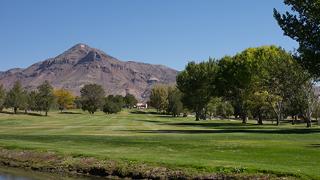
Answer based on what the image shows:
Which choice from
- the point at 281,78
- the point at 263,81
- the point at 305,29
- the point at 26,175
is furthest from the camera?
the point at 263,81

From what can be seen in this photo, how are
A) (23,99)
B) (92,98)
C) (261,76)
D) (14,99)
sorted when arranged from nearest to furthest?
(261,76)
(14,99)
(23,99)
(92,98)

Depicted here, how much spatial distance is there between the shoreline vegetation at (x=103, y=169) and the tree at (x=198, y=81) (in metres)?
94.7

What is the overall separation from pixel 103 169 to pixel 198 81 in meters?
103

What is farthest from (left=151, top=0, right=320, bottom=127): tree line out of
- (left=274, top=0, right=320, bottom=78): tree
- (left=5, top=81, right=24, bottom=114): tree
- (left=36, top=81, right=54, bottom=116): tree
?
(left=5, top=81, right=24, bottom=114): tree

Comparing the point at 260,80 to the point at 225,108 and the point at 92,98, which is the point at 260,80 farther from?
the point at 92,98

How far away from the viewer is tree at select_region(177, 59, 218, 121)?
420ft

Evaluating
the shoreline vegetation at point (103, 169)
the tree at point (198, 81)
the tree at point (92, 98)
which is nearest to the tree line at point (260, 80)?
the tree at point (198, 81)

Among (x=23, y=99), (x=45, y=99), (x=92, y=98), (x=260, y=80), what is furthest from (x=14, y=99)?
(x=260, y=80)

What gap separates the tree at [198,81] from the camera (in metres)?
128

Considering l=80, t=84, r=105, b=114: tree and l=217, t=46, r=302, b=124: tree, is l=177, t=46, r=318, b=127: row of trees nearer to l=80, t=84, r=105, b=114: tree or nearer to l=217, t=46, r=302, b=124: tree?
l=217, t=46, r=302, b=124: tree

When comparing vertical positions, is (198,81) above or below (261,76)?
above

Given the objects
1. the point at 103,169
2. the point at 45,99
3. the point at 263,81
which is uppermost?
the point at 263,81

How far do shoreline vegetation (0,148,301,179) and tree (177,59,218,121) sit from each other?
94.7 meters

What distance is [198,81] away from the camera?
13000 cm
